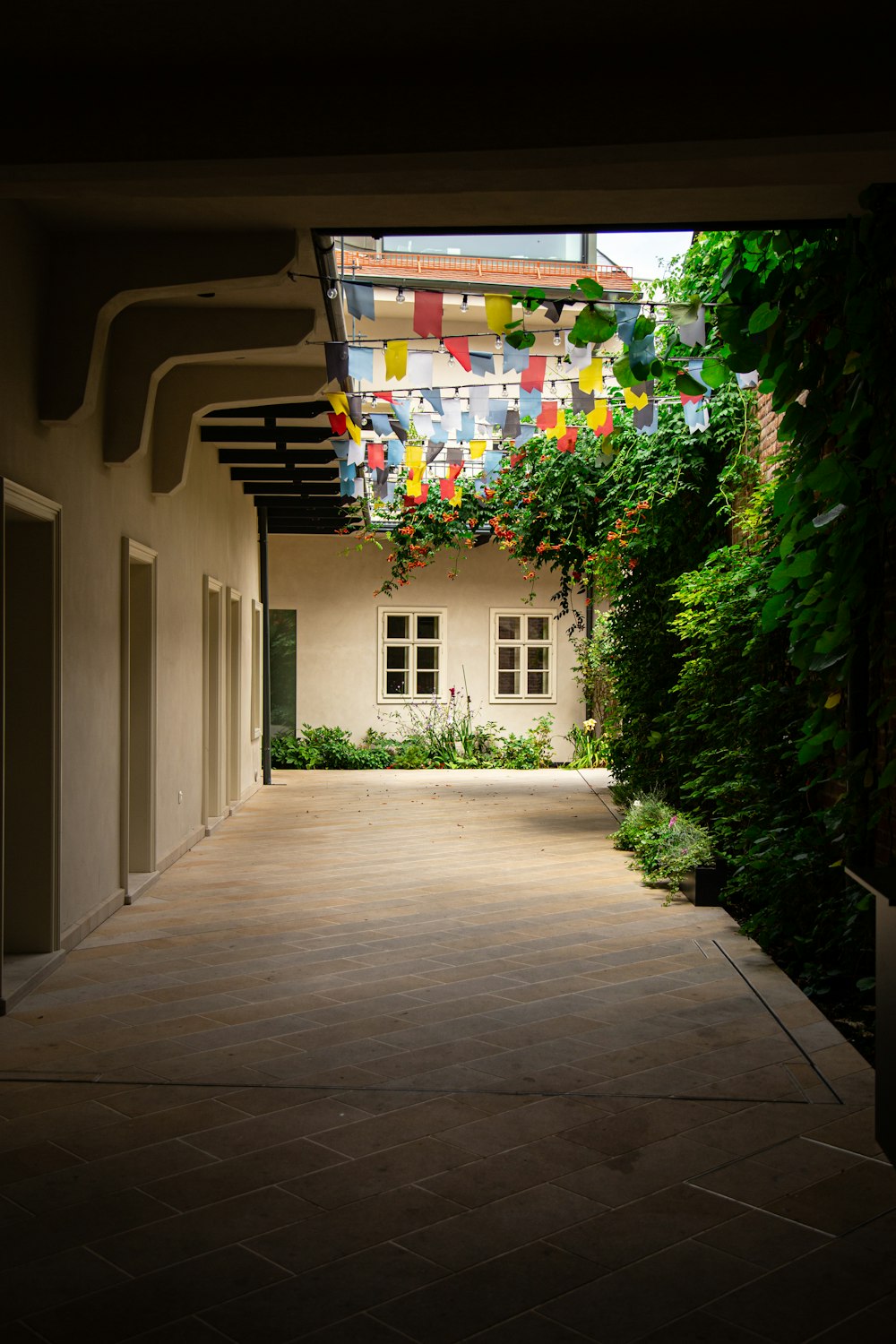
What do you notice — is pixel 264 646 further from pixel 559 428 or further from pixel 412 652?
pixel 559 428

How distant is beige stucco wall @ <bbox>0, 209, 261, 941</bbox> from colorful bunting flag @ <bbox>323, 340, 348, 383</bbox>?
128cm

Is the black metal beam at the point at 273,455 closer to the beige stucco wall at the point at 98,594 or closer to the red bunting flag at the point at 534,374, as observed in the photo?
the beige stucco wall at the point at 98,594

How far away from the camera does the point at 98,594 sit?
641cm

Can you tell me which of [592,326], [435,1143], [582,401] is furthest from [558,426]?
[435,1143]

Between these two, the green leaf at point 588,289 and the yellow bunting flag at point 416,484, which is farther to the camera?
the yellow bunting flag at point 416,484

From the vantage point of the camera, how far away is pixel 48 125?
3.55 metres

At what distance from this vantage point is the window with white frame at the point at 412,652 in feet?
59.5

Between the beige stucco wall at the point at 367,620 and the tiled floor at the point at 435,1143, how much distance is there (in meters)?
11.4

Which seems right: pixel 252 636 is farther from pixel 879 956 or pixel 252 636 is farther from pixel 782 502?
pixel 879 956

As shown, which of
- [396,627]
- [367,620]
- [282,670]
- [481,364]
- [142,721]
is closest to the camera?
[142,721]

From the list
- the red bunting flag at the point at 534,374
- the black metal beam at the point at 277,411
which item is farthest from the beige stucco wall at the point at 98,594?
the red bunting flag at the point at 534,374

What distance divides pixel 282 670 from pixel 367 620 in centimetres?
147

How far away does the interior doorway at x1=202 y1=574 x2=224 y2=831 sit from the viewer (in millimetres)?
10406

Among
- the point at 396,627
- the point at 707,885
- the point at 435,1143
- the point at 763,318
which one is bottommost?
the point at 435,1143
